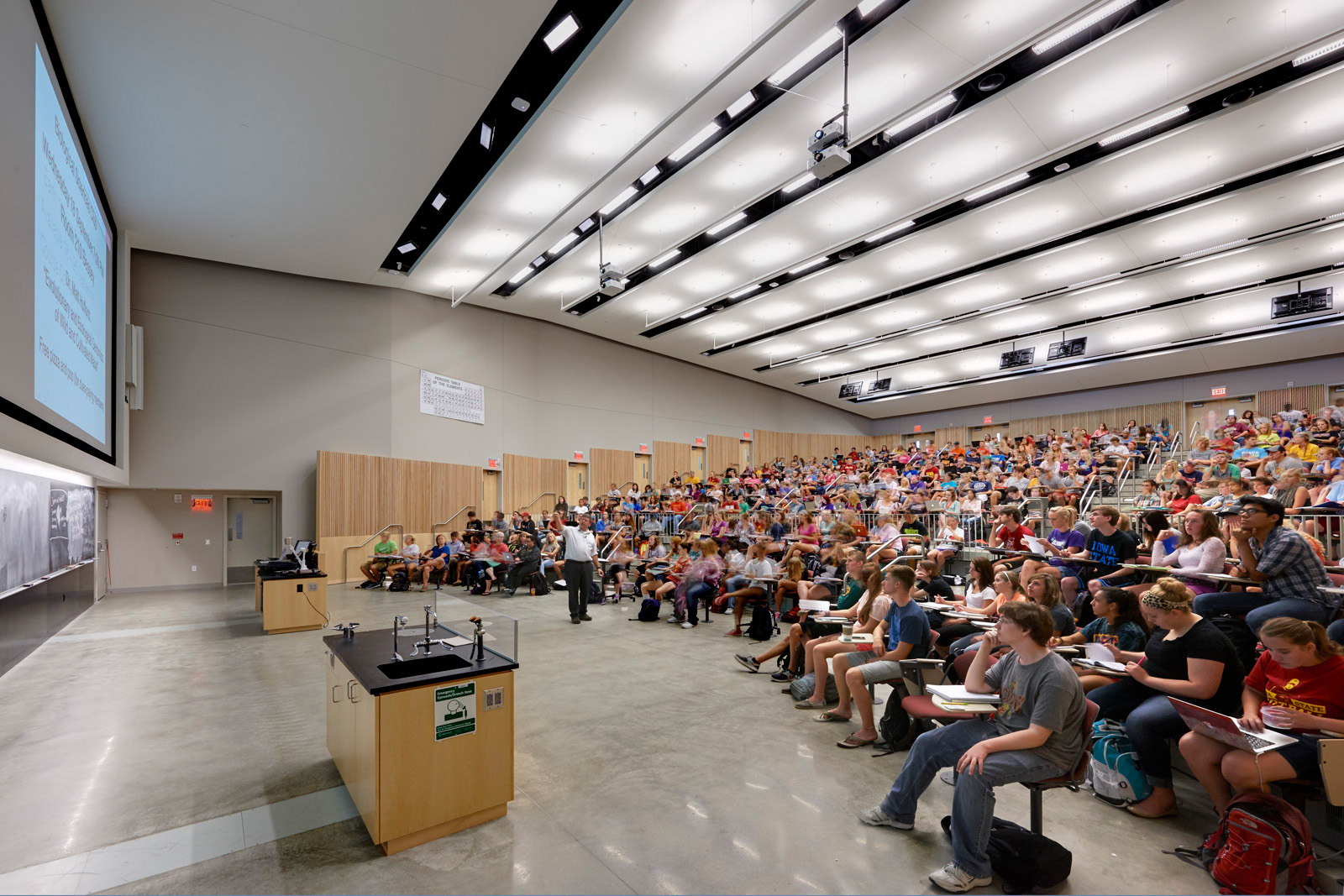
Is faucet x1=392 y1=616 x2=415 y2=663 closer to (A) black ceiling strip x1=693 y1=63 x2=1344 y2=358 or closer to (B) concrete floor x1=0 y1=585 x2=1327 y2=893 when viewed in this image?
(B) concrete floor x1=0 y1=585 x2=1327 y2=893

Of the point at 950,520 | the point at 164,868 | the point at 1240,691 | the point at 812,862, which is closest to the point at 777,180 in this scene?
the point at 950,520

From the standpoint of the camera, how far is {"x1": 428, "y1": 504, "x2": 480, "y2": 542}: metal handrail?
49.0 ft

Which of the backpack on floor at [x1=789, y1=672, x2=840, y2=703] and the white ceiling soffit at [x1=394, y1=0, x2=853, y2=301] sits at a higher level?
the white ceiling soffit at [x1=394, y1=0, x2=853, y2=301]

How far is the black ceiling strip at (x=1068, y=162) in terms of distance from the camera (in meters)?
7.50

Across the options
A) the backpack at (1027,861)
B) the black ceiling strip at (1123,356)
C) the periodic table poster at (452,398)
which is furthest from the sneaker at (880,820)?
the black ceiling strip at (1123,356)

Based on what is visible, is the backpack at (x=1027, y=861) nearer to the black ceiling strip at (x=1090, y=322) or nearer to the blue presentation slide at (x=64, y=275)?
the blue presentation slide at (x=64, y=275)

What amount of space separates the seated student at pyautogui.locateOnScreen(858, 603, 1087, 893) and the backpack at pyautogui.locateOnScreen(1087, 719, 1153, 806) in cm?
96

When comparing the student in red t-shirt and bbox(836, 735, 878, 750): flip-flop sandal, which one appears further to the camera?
bbox(836, 735, 878, 750): flip-flop sandal

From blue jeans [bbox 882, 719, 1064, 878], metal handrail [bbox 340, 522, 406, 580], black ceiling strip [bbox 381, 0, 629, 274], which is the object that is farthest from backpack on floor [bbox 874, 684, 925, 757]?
metal handrail [bbox 340, 522, 406, 580]

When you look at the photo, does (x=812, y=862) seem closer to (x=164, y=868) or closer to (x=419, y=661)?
(x=419, y=661)

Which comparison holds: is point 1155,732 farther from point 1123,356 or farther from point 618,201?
Result: point 1123,356

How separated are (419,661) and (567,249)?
10800 millimetres

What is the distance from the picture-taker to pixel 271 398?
12836 mm

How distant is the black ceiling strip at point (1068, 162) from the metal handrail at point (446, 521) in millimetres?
8216
